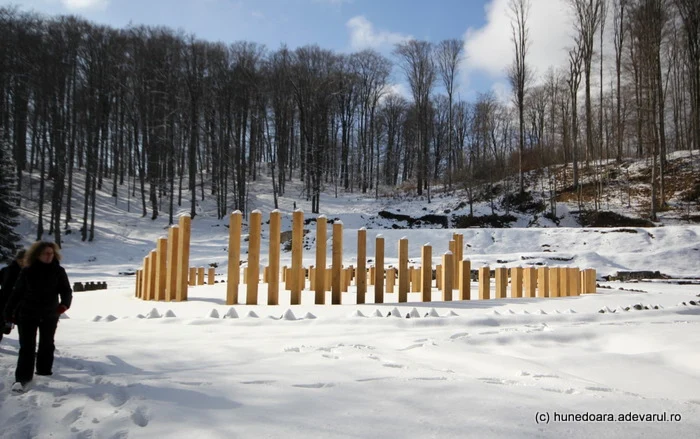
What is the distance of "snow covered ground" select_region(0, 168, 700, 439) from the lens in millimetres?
2480

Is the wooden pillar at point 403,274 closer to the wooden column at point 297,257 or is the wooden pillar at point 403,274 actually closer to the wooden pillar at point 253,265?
the wooden column at point 297,257

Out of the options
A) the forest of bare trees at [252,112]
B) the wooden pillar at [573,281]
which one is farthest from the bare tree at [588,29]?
the wooden pillar at [573,281]

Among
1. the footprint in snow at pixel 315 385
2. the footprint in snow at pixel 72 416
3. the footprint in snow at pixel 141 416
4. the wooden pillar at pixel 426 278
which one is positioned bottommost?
the footprint in snow at pixel 72 416

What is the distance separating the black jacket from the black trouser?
1.9 inches

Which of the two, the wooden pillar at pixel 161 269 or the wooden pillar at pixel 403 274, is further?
the wooden pillar at pixel 161 269

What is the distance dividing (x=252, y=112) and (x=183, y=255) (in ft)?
104

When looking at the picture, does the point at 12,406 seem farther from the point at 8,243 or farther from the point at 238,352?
the point at 8,243

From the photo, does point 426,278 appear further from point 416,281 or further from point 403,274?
point 416,281

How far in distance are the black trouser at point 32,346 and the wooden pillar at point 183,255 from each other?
339 cm

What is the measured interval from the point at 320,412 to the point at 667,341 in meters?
4.17

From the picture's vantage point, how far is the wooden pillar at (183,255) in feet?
23.7

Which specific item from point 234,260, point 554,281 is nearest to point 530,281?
point 554,281

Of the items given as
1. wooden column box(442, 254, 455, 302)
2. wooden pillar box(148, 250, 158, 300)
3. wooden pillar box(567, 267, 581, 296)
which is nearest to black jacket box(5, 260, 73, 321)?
wooden pillar box(148, 250, 158, 300)

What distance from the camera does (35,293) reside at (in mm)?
3775
